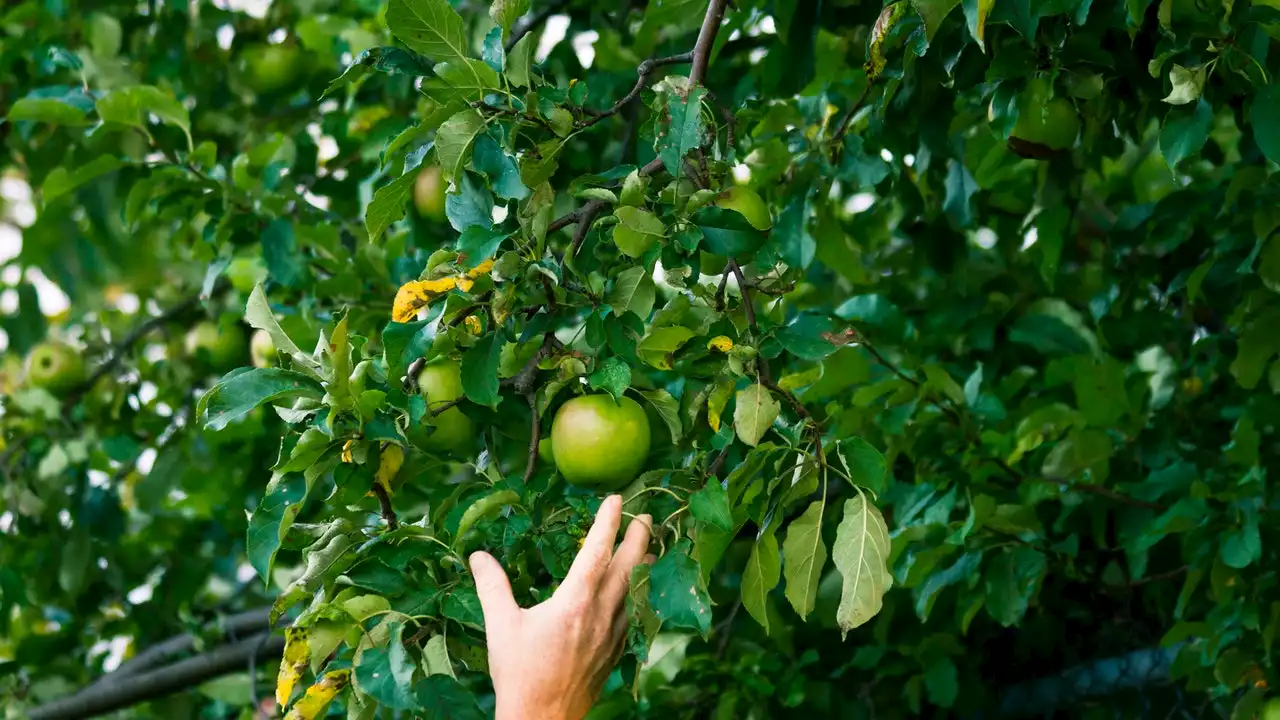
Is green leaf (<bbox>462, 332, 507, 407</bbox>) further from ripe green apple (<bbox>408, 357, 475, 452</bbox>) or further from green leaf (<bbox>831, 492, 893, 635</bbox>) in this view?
green leaf (<bbox>831, 492, 893, 635</bbox>)

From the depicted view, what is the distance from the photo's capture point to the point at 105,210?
85.2 inches

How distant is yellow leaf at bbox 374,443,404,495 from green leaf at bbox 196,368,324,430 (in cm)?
10

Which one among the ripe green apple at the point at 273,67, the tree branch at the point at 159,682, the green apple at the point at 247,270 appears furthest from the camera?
the ripe green apple at the point at 273,67

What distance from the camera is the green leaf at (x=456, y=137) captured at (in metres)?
1.11

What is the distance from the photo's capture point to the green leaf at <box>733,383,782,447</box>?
1062mm

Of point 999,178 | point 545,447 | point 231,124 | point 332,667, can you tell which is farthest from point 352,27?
point 332,667

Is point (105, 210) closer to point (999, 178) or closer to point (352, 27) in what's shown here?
point (352, 27)

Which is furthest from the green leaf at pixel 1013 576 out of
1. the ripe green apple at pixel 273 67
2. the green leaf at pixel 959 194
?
the ripe green apple at pixel 273 67

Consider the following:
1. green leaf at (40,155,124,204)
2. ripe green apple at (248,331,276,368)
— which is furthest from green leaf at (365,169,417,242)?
ripe green apple at (248,331,276,368)

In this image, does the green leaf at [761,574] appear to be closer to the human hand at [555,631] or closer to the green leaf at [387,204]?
the human hand at [555,631]

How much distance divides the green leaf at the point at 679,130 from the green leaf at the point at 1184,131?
461 millimetres

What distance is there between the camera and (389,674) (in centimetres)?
101

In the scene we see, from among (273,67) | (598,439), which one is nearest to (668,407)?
(598,439)

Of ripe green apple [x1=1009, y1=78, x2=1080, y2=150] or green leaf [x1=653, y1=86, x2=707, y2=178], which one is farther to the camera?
ripe green apple [x1=1009, y1=78, x2=1080, y2=150]
